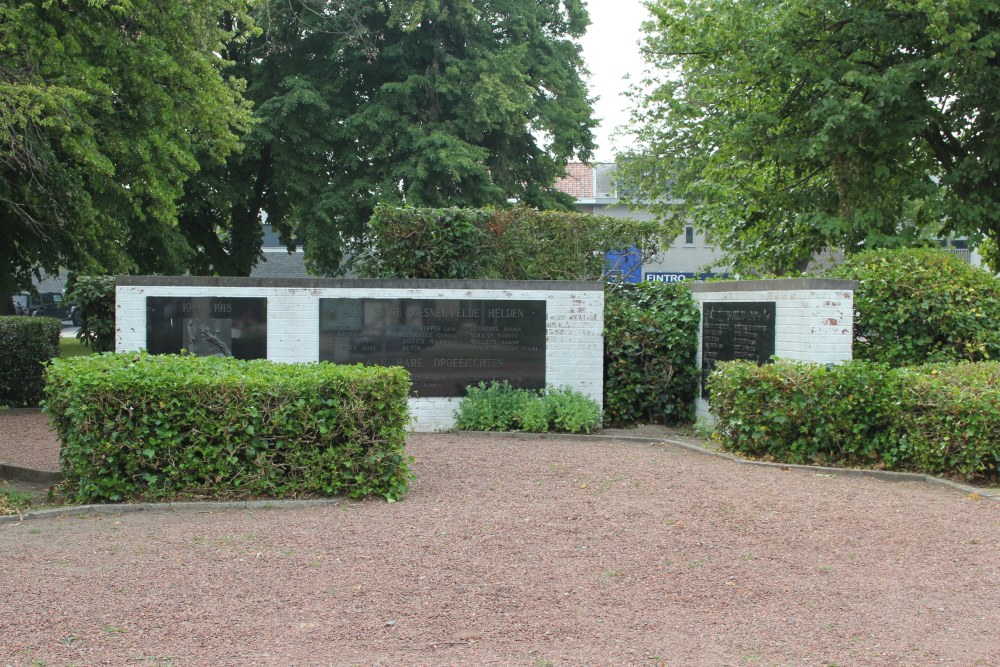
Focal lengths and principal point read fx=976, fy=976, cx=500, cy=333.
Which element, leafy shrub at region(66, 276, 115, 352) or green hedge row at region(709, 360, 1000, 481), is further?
leafy shrub at region(66, 276, 115, 352)

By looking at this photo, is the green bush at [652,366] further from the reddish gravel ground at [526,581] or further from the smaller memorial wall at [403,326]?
the reddish gravel ground at [526,581]

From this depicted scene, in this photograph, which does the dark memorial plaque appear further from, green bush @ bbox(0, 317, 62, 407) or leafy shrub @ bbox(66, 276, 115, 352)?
green bush @ bbox(0, 317, 62, 407)

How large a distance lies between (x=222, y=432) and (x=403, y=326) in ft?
15.0

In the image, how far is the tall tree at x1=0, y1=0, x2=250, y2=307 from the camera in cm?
1553

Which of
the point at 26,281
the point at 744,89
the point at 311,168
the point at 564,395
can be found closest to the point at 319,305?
the point at 564,395

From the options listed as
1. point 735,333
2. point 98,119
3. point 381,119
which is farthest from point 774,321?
point 381,119

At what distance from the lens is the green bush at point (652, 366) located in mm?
12078

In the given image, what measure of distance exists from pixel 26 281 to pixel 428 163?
30.8 feet

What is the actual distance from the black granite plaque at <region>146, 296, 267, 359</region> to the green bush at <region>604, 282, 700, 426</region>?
426 centimetres

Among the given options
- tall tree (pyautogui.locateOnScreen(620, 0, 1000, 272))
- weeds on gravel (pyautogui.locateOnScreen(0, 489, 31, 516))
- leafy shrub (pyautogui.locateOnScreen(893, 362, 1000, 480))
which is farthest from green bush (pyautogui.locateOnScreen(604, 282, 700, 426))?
weeds on gravel (pyautogui.locateOnScreen(0, 489, 31, 516))

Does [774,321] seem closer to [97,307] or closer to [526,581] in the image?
[526,581]

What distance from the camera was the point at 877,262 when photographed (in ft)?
36.3

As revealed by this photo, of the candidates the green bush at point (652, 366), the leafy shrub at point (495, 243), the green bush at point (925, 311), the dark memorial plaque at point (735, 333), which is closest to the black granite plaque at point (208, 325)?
the leafy shrub at point (495, 243)

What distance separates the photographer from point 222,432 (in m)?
7.15
